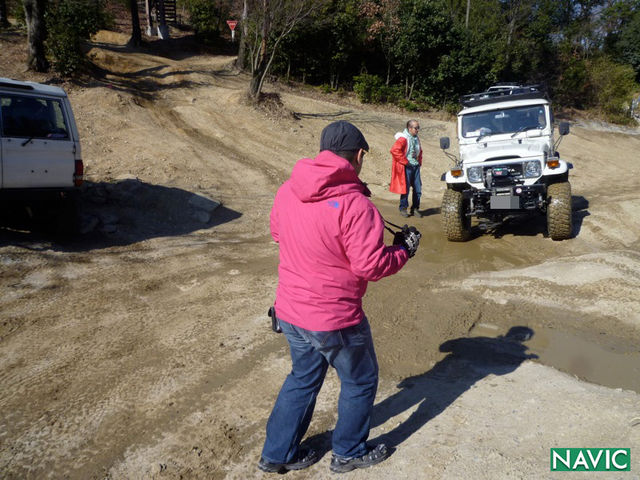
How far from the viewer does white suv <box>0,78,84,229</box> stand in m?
6.15

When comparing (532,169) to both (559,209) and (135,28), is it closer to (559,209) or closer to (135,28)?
(559,209)

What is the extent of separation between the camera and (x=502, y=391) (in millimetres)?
3447

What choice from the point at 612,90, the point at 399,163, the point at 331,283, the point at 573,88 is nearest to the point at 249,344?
the point at 331,283

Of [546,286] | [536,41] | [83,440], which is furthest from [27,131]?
[536,41]

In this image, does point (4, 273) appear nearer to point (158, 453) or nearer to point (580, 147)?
point (158, 453)

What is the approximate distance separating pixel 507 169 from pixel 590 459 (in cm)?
551

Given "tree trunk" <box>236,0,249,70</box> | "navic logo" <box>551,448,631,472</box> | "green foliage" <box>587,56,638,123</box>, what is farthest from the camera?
"green foliage" <box>587,56,638,123</box>

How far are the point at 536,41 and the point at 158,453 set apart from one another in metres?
31.5

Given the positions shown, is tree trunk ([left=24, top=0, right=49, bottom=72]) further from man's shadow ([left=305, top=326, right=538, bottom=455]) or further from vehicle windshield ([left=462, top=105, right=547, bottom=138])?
man's shadow ([left=305, top=326, right=538, bottom=455])

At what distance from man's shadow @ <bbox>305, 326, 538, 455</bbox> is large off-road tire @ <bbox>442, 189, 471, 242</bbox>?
305 centimetres

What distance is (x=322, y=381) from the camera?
8.46 feet

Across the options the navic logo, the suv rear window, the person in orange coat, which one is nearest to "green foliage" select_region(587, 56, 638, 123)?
the person in orange coat

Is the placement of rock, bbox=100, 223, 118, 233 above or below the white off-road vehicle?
below

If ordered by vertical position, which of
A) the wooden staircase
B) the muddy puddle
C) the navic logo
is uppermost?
the wooden staircase
